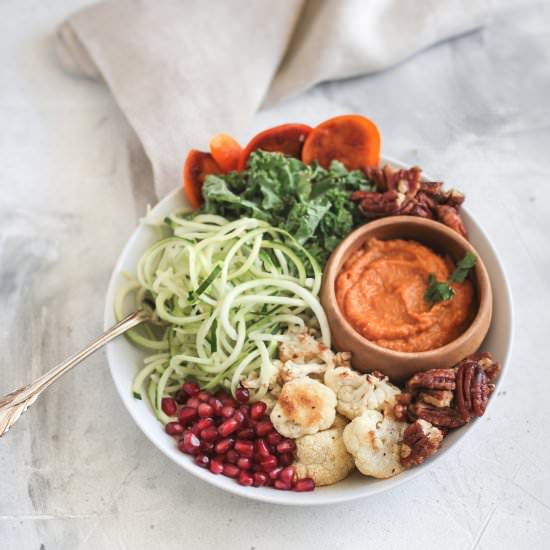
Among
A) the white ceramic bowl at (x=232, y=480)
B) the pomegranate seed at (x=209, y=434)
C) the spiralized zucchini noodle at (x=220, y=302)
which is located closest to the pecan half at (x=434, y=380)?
the white ceramic bowl at (x=232, y=480)

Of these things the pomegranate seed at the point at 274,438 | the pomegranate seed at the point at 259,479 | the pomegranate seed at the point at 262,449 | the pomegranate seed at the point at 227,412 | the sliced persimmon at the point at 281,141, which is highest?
the sliced persimmon at the point at 281,141

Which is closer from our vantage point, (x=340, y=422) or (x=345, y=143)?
(x=340, y=422)

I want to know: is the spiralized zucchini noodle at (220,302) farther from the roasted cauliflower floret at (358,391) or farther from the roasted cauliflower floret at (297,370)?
the roasted cauliflower floret at (358,391)

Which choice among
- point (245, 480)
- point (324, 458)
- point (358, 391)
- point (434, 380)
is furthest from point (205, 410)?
point (434, 380)

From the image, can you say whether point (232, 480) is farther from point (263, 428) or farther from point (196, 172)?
point (196, 172)

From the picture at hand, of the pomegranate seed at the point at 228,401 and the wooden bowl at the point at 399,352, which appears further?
the pomegranate seed at the point at 228,401

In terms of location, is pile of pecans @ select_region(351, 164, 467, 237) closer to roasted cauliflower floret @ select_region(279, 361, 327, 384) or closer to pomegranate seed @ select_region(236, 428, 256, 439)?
roasted cauliflower floret @ select_region(279, 361, 327, 384)
